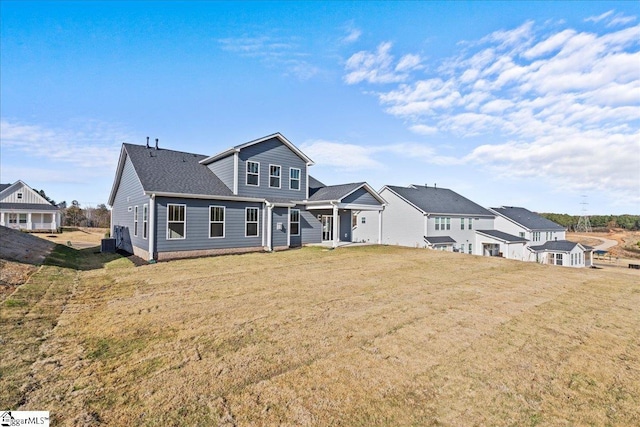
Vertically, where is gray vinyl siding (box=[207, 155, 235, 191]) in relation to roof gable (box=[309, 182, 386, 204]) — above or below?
above

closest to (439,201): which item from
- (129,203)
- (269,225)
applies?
(269,225)

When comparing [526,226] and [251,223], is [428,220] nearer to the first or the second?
[526,226]

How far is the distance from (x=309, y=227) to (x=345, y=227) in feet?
15.1

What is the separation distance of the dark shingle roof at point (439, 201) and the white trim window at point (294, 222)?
48.2 ft

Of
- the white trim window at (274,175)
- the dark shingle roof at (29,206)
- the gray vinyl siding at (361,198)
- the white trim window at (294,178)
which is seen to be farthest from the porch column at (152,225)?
the dark shingle roof at (29,206)

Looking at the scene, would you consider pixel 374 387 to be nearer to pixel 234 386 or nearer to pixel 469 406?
pixel 469 406

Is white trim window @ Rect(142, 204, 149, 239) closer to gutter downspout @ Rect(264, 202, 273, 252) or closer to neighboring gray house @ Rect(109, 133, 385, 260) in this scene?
neighboring gray house @ Rect(109, 133, 385, 260)

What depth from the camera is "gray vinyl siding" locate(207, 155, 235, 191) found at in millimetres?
17172

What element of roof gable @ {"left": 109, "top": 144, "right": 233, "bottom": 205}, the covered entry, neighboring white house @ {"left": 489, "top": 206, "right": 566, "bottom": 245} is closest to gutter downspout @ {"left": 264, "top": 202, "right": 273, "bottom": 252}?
roof gable @ {"left": 109, "top": 144, "right": 233, "bottom": 205}

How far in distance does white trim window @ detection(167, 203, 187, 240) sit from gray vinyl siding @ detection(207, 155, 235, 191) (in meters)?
3.16

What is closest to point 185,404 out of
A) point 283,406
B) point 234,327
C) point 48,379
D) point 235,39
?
point 283,406

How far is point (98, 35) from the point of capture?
13.9 meters

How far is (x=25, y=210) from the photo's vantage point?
34656 mm

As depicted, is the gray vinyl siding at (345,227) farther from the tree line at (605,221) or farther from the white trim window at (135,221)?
the tree line at (605,221)
